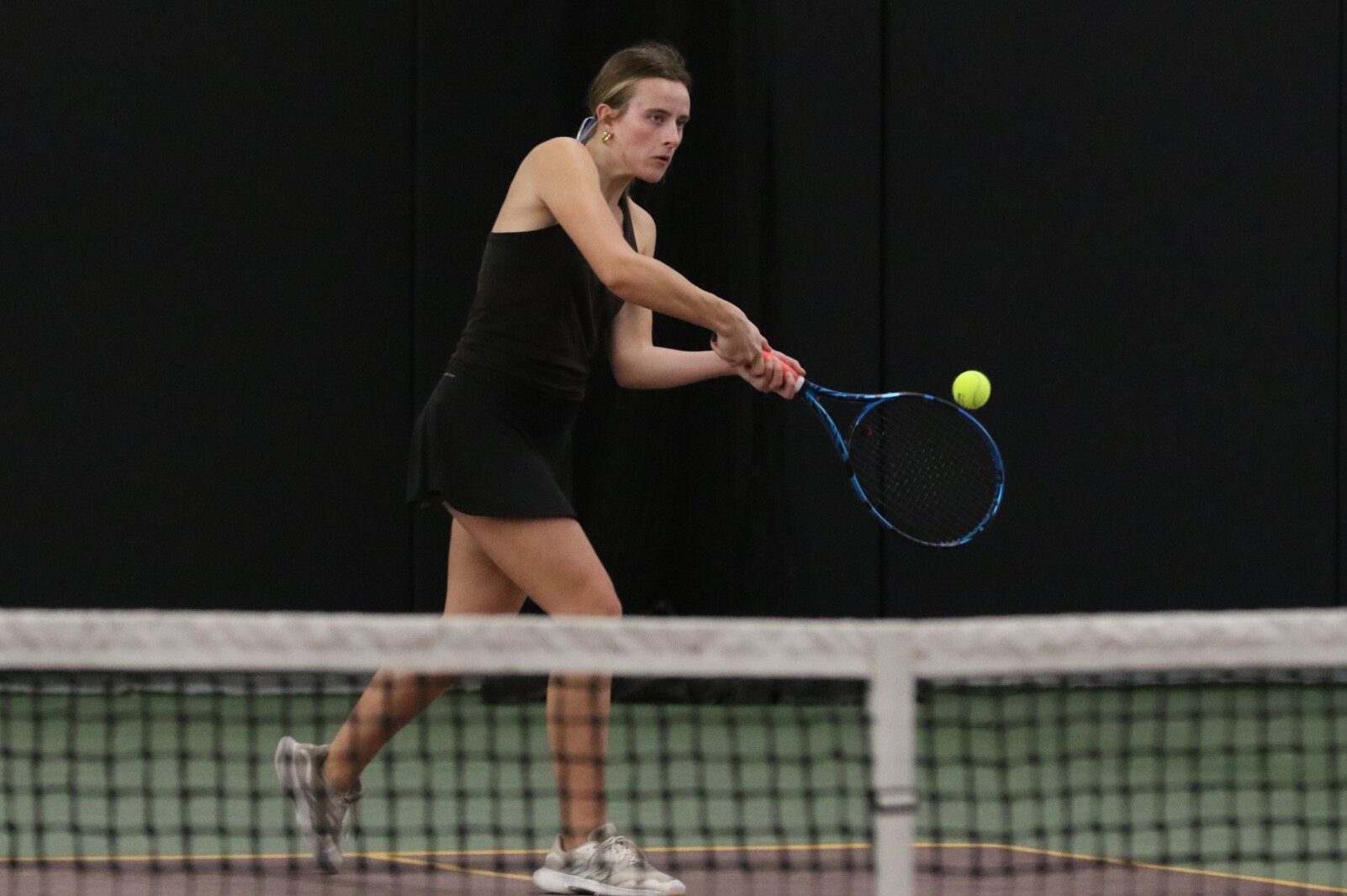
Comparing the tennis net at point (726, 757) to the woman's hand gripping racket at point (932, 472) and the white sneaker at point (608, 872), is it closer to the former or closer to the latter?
the white sneaker at point (608, 872)

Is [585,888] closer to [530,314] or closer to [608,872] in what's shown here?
[608,872]

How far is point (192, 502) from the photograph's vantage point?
6898 mm

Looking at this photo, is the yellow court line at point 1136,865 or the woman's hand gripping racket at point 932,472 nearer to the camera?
the yellow court line at point 1136,865

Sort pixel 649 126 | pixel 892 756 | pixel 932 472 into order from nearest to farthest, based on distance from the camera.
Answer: pixel 892 756, pixel 649 126, pixel 932 472

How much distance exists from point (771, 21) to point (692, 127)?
1.38 ft

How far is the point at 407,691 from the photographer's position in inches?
138

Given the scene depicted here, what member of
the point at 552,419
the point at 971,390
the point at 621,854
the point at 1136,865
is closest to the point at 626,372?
the point at 552,419

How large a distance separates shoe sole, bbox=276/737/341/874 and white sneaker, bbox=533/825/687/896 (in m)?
0.40

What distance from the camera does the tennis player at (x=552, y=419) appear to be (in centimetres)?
340

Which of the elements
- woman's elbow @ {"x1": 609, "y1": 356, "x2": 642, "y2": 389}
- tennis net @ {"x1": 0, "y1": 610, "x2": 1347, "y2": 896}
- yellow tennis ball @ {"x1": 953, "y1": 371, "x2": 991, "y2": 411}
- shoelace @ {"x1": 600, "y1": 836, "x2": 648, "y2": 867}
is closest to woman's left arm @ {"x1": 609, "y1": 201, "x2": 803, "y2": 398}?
woman's elbow @ {"x1": 609, "y1": 356, "x2": 642, "y2": 389}

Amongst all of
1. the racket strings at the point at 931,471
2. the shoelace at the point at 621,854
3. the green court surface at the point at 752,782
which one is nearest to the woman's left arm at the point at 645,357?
the green court surface at the point at 752,782

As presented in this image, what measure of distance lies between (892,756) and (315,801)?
1.63 metres

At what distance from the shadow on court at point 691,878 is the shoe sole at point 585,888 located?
0.19 ft

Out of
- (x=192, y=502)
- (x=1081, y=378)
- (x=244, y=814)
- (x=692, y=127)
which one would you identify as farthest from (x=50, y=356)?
(x=1081, y=378)
